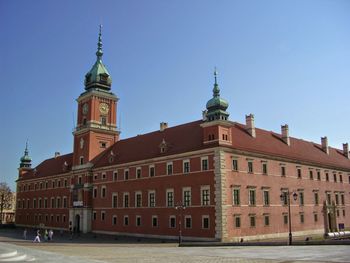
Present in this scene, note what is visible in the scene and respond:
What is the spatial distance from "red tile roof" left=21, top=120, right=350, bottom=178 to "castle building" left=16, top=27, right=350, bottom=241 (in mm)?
189

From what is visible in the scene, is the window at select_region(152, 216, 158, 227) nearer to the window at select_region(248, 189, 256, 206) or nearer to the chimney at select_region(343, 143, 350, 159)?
the window at select_region(248, 189, 256, 206)

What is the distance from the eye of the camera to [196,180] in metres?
41.4

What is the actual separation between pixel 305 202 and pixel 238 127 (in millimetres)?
12727

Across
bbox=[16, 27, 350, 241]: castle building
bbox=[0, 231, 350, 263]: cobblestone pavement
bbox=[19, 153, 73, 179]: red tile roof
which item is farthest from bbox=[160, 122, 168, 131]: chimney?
bbox=[0, 231, 350, 263]: cobblestone pavement

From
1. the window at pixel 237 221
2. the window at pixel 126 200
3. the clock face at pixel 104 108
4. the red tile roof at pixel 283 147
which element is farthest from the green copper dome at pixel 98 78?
the window at pixel 237 221

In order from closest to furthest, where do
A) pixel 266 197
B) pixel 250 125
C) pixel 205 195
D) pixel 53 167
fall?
pixel 205 195 < pixel 266 197 < pixel 250 125 < pixel 53 167

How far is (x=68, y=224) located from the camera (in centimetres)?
6191

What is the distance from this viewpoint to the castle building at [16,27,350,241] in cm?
4016

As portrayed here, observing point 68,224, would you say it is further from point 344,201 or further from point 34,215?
point 344,201

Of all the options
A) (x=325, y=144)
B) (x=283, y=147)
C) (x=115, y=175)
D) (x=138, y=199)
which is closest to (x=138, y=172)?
(x=138, y=199)

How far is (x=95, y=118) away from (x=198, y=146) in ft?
78.8

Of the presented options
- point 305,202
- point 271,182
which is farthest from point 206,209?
point 305,202

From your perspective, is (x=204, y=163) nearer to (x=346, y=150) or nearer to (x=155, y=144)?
(x=155, y=144)

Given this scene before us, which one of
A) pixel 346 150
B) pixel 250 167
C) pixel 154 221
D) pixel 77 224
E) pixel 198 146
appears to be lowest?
pixel 77 224
